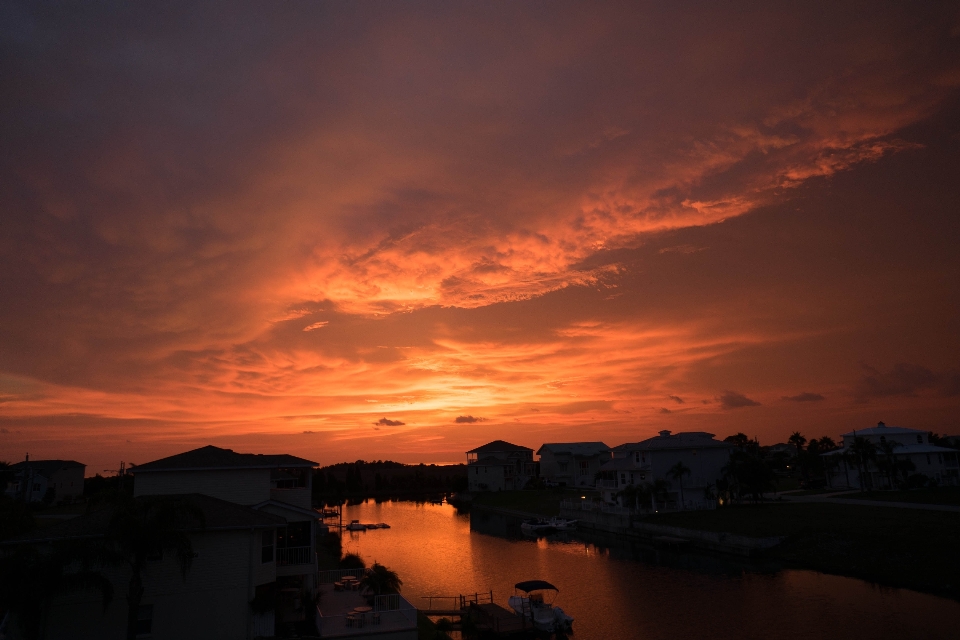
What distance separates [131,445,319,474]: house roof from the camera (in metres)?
33.9

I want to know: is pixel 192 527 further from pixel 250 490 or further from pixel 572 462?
pixel 572 462

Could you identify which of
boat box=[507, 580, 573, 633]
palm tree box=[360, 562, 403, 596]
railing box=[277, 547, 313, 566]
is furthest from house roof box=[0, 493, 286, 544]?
boat box=[507, 580, 573, 633]

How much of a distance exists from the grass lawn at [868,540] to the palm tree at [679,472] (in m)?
13.0

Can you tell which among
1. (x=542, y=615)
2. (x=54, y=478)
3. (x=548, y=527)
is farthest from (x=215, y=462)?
(x=54, y=478)

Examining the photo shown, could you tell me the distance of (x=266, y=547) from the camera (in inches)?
1190

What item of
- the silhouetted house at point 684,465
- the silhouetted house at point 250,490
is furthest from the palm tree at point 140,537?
the silhouetted house at point 684,465

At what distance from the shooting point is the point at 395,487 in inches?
7643

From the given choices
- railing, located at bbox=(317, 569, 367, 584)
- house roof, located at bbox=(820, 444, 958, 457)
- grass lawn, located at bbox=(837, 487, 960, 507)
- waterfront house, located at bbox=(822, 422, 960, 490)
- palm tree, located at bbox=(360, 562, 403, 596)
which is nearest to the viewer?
palm tree, located at bbox=(360, 562, 403, 596)

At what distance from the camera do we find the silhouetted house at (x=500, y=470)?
481 ft

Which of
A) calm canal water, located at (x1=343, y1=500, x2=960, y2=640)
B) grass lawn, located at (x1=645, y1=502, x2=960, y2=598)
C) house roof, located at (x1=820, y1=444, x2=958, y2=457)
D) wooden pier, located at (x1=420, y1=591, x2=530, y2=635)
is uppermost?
house roof, located at (x1=820, y1=444, x2=958, y2=457)

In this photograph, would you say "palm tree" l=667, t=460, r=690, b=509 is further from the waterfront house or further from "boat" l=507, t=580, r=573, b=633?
"boat" l=507, t=580, r=573, b=633

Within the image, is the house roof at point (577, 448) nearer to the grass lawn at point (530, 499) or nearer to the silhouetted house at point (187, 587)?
the grass lawn at point (530, 499)

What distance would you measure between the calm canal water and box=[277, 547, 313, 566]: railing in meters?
14.0

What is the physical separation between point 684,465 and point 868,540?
3308 centimetres
